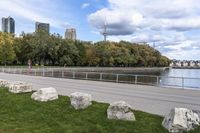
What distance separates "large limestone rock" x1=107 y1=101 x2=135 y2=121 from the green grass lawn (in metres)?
0.23

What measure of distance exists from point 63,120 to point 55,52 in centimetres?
10502

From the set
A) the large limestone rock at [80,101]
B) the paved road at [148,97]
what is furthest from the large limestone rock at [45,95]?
the paved road at [148,97]

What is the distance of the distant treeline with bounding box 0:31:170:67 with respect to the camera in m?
109

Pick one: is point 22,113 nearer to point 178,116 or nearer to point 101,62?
point 178,116

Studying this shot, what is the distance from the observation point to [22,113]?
13.9 m

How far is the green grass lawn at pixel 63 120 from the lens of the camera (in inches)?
435

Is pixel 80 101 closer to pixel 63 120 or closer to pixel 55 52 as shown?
pixel 63 120

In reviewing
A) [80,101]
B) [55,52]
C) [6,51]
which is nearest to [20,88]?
[80,101]

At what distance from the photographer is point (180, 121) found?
10.6 metres

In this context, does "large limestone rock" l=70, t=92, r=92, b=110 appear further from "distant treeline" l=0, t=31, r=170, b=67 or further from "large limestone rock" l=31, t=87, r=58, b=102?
"distant treeline" l=0, t=31, r=170, b=67

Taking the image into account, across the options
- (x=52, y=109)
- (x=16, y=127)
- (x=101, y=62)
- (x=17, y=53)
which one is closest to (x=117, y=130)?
(x=16, y=127)

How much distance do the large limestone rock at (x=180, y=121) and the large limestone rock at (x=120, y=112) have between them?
1301 millimetres

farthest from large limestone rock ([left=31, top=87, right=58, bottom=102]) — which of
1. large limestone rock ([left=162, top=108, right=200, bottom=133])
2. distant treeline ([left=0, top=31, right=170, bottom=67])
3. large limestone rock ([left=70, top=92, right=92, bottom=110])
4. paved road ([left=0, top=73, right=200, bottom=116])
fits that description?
distant treeline ([left=0, top=31, right=170, bottom=67])

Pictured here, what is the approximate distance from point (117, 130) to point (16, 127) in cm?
320
